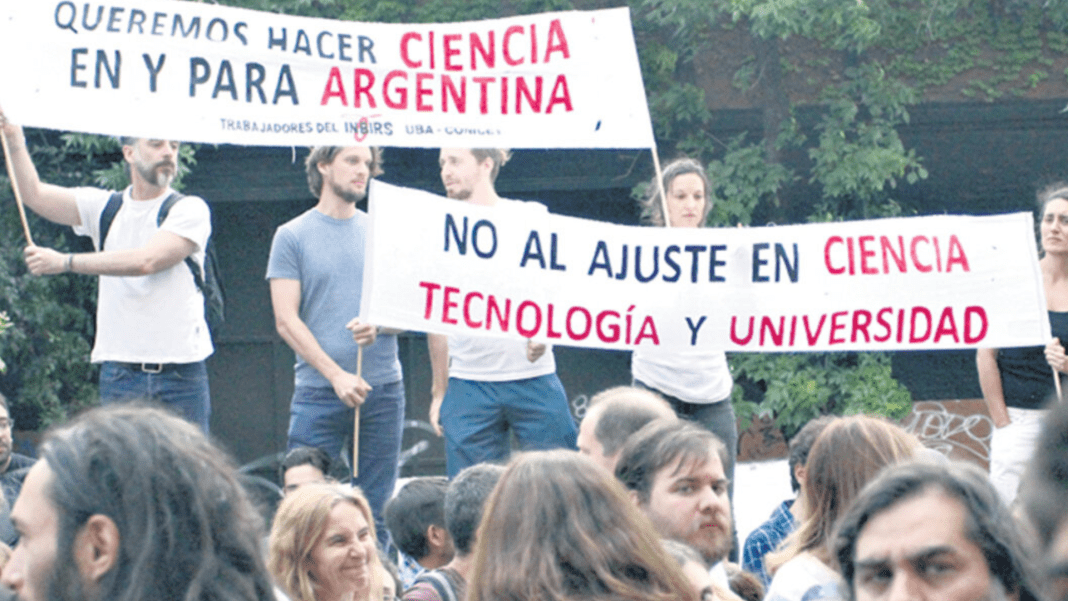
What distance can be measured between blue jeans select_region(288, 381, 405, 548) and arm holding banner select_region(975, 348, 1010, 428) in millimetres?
2489

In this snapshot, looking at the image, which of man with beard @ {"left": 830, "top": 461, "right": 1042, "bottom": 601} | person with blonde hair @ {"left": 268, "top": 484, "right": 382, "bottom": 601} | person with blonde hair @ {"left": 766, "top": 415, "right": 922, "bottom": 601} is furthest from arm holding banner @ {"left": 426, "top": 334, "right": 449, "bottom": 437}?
man with beard @ {"left": 830, "top": 461, "right": 1042, "bottom": 601}

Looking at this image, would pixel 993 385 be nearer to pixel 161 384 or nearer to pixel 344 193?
pixel 344 193

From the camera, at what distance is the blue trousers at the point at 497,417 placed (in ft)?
19.2

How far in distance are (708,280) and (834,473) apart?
2.04 m

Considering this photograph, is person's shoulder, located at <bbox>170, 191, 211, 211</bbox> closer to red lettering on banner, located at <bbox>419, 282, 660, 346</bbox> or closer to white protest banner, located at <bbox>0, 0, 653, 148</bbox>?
white protest banner, located at <bbox>0, 0, 653, 148</bbox>

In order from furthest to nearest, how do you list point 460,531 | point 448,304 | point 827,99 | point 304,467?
point 827,99 < point 304,467 < point 448,304 < point 460,531

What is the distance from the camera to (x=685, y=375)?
233 inches

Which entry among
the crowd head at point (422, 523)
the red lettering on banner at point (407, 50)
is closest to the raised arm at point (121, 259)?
the red lettering on banner at point (407, 50)

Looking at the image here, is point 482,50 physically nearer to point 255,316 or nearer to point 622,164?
point 622,164

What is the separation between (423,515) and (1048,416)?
3342 mm

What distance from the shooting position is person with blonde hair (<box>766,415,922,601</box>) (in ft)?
11.4

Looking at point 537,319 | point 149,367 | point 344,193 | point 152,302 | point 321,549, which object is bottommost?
point 321,549

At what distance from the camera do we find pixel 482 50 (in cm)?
593

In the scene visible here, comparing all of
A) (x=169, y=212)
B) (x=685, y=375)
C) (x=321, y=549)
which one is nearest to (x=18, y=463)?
(x=169, y=212)
